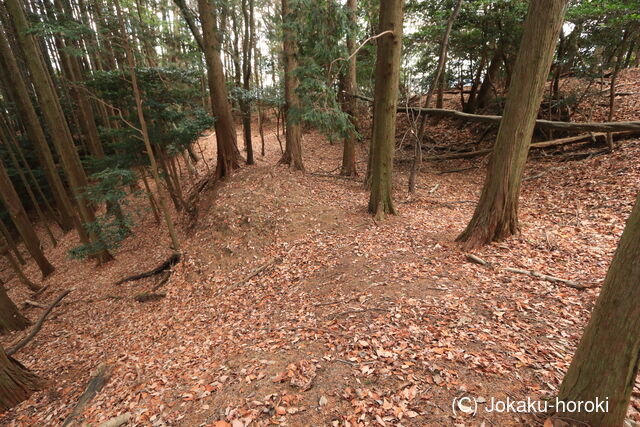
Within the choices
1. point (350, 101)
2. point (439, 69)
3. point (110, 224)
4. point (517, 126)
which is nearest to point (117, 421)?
point (517, 126)

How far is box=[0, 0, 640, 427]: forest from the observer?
9.78ft

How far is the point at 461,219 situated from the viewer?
7.50m

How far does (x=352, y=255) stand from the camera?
20.9 feet

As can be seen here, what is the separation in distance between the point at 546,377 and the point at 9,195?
1600 centimetres

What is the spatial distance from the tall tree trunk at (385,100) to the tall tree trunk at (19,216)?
13223 millimetres

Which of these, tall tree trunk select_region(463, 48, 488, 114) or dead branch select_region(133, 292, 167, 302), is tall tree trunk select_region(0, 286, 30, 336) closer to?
dead branch select_region(133, 292, 167, 302)

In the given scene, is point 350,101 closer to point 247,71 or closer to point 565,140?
point 247,71

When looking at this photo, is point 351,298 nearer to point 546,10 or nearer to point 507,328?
point 507,328

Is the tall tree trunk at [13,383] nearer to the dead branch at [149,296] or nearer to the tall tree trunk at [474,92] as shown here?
the dead branch at [149,296]

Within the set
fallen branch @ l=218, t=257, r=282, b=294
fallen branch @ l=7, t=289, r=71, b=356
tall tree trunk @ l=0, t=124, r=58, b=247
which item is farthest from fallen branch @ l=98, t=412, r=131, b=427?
tall tree trunk @ l=0, t=124, r=58, b=247

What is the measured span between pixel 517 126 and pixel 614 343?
160 inches

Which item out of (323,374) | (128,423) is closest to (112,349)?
(128,423)

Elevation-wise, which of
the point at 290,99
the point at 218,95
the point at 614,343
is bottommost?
the point at 614,343

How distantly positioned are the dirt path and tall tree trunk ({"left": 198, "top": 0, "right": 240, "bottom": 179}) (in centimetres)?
169
